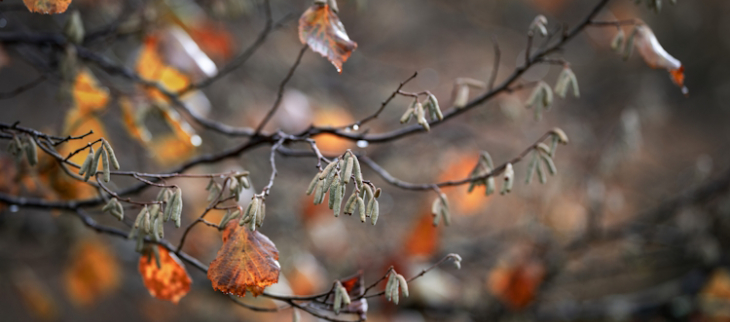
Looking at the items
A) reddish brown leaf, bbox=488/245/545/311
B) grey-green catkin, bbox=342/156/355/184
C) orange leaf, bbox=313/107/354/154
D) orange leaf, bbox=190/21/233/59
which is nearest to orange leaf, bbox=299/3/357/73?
grey-green catkin, bbox=342/156/355/184

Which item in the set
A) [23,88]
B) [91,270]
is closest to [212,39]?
[23,88]

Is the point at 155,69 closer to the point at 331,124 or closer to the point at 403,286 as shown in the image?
the point at 331,124

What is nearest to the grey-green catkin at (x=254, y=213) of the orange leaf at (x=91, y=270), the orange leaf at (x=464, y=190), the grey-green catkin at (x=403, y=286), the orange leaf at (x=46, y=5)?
the grey-green catkin at (x=403, y=286)

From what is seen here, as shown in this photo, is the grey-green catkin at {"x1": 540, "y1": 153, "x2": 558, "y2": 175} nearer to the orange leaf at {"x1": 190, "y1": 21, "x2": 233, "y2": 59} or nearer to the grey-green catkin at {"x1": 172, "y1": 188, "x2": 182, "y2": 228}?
the grey-green catkin at {"x1": 172, "y1": 188, "x2": 182, "y2": 228}

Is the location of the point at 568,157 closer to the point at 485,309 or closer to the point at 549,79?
the point at 549,79

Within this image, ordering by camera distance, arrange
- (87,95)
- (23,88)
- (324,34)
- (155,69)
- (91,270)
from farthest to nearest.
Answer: (91,270), (155,69), (87,95), (23,88), (324,34)
